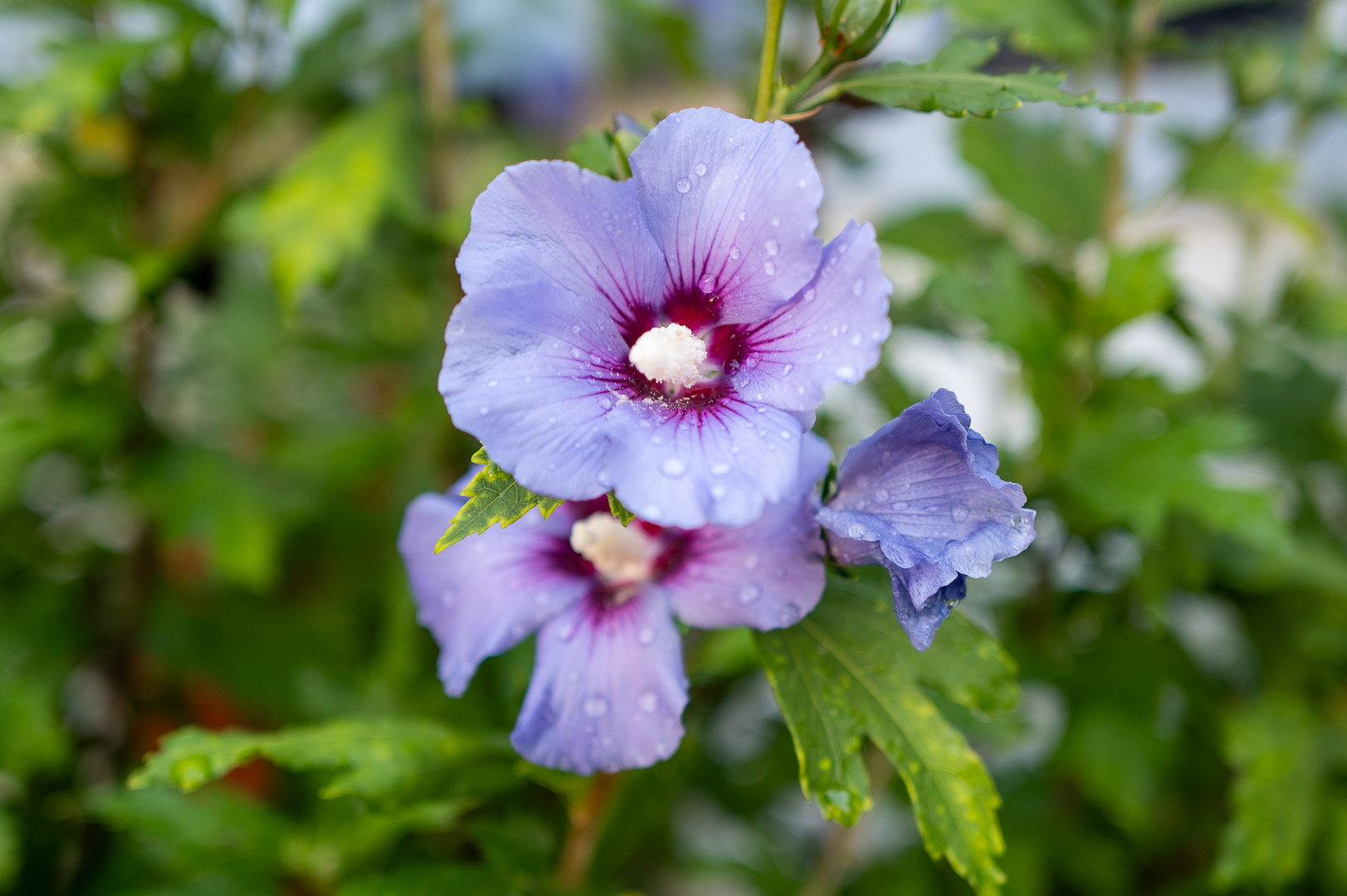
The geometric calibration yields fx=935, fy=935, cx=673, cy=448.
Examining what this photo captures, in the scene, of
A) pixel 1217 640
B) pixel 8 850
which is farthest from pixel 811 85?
pixel 1217 640


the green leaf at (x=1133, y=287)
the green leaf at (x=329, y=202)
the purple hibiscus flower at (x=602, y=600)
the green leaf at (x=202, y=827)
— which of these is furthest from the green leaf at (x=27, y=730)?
the green leaf at (x=1133, y=287)

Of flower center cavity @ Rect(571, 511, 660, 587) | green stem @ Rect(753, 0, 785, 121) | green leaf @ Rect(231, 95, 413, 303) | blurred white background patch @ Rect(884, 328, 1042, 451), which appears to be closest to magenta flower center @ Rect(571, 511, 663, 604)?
flower center cavity @ Rect(571, 511, 660, 587)

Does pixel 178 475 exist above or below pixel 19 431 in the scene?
below

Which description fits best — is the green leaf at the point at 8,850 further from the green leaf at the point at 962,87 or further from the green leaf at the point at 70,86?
the green leaf at the point at 962,87

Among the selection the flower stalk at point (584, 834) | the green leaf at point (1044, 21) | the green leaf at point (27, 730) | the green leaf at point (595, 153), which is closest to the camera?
the green leaf at point (595, 153)

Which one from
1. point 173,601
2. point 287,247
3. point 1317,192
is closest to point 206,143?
point 287,247

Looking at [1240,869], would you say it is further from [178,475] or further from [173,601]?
[173,601]

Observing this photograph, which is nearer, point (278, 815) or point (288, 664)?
point (278, 815)
